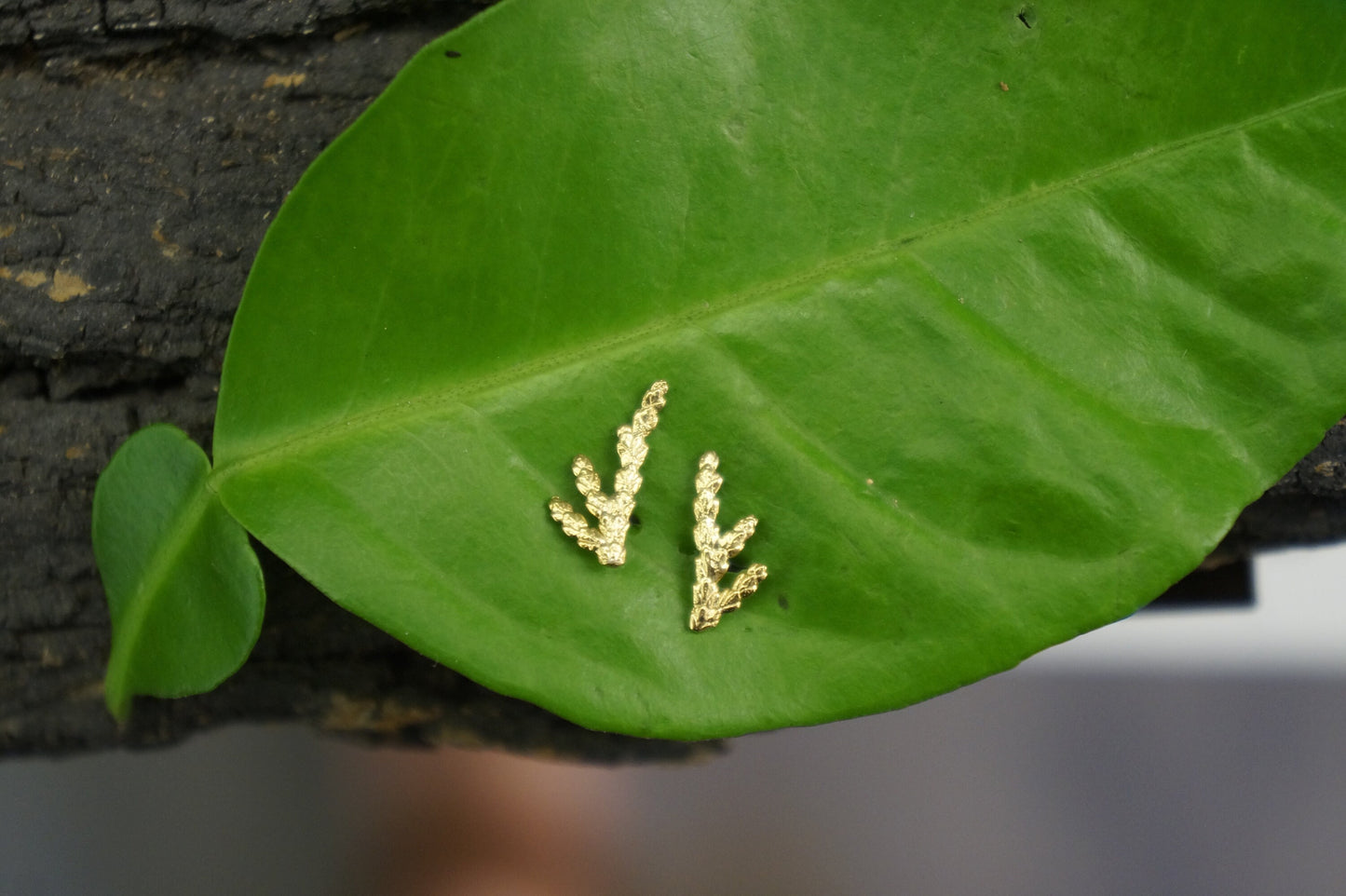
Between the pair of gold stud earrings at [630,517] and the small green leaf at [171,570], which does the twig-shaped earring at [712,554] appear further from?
the small green leaf at [171,570]

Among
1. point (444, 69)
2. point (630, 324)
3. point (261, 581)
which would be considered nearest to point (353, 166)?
point (444, 69)

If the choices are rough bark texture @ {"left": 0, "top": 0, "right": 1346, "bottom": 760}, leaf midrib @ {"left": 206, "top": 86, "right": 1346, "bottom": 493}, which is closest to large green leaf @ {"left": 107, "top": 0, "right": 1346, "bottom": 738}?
leaf midrib @ {"left": 206, "top": 86, "right": 1346, "bottom": 493}

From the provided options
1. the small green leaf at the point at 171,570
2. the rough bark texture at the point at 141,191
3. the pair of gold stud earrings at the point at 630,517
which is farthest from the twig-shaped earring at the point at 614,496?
the rough bark texture at the point at 141,191

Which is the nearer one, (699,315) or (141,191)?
(699,315)

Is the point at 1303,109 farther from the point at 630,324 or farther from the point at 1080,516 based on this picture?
the point at 630,324

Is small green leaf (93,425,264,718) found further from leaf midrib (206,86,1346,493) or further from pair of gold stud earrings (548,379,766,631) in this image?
pair of gold stud earrings (548,379,766,631)

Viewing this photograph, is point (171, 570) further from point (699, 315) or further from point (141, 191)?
point (699, 315)

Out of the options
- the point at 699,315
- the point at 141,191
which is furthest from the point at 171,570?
the point at 699,315
